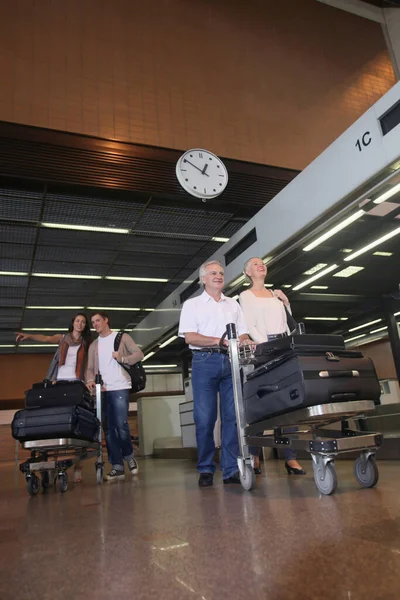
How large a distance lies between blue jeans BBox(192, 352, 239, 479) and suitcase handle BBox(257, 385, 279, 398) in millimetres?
492

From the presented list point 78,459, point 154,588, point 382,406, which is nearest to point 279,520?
point 154,588

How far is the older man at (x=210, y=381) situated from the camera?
2.90m

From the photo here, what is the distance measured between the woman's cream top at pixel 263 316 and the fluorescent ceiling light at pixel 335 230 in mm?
1124

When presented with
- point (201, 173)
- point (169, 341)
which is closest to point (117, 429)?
point (201, 173)

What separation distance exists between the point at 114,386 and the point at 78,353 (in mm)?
459

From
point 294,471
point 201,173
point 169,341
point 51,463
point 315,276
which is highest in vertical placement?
point 201,173

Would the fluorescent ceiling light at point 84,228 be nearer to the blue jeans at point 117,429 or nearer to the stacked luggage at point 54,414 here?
the blue jeans at point 117,429

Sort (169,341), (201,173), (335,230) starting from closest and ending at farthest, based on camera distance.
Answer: (335,230) → (201,173) → (169,341)

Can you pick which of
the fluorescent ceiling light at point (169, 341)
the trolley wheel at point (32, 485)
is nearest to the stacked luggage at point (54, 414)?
the trolley wheel at point (32, 485)

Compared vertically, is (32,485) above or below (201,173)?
below

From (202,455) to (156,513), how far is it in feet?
3.27

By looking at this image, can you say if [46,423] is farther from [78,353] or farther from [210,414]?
[210,414]

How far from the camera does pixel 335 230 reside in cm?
412

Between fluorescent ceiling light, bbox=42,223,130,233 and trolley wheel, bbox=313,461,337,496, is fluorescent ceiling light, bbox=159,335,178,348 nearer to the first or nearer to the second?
fluorescent ceiling light, bbox=42,223,130,233
